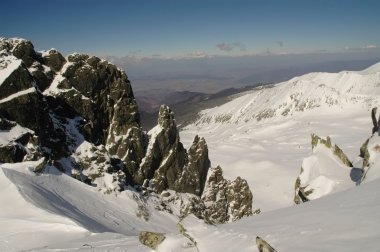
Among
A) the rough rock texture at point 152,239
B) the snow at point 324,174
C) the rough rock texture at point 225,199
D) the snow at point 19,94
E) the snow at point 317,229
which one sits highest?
the snow at point 19,94

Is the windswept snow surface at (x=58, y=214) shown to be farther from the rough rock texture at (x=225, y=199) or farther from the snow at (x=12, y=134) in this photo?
the rough rock texture at (x=225, y=199)

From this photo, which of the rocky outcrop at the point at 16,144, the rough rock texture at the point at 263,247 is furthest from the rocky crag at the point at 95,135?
the rough rock texture at the point at 263,247

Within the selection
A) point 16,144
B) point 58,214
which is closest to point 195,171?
point 16,144

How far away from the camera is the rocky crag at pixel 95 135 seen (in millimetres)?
59469

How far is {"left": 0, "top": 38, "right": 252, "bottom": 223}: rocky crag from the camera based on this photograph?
195 feet

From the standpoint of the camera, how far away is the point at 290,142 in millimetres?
174875

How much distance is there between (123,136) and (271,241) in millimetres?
66213

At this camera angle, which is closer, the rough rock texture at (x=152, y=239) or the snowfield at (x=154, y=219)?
the snowfield at (x=154, y=219)

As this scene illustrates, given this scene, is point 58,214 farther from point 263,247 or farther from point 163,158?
point 163,158

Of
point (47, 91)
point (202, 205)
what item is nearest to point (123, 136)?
point (47, 91)

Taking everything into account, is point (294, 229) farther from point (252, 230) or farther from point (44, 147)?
point (44, 147)

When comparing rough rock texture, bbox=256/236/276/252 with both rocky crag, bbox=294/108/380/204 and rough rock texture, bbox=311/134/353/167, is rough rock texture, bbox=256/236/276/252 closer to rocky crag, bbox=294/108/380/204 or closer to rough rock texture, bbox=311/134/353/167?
rocky crag, bbox=294/108/380/204

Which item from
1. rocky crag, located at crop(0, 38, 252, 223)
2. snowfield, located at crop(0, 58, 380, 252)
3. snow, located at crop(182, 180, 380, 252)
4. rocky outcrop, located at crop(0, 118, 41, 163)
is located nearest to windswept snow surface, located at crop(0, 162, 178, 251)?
snowfield, located at crop(0, 58, 380, 252)

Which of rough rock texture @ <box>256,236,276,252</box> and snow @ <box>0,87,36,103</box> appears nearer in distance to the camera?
rough rock texture @ <box>256,236,276,252</box>
